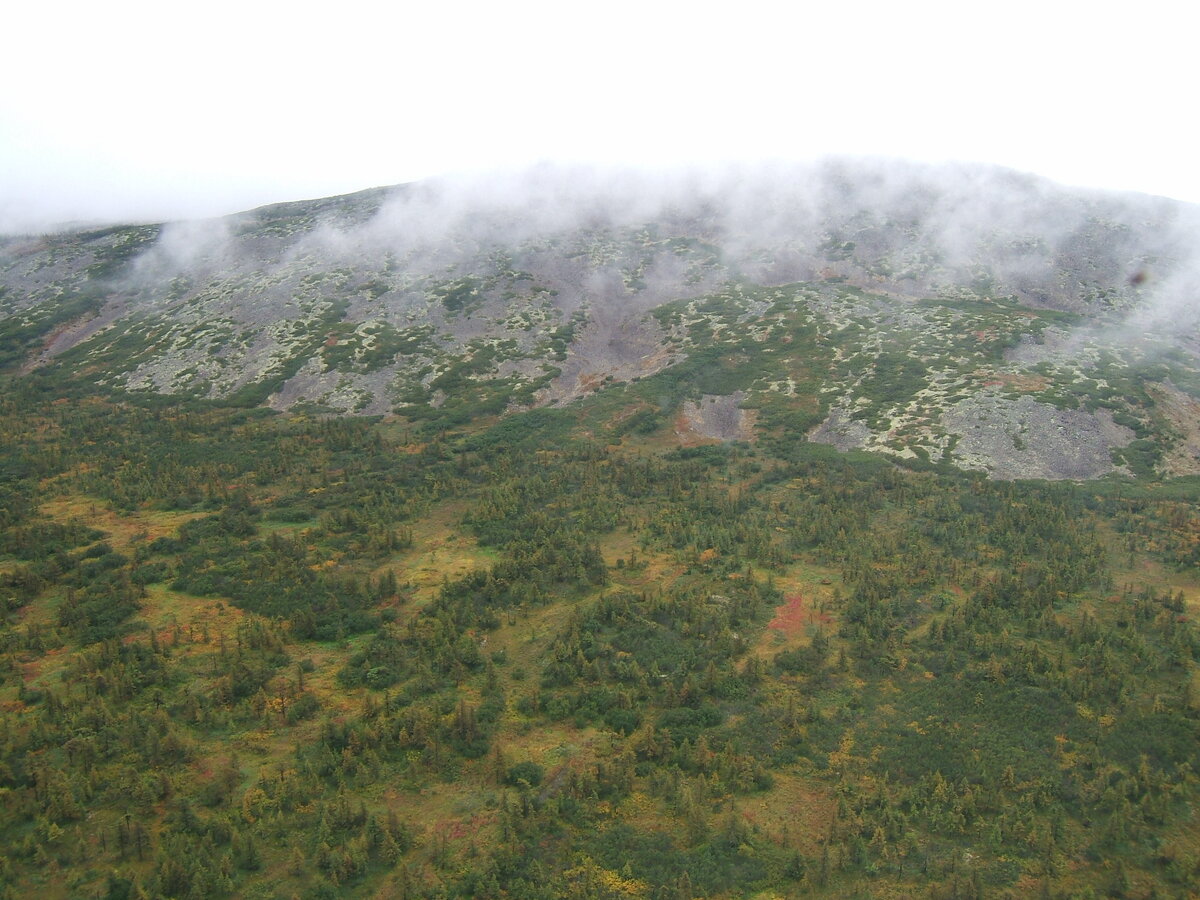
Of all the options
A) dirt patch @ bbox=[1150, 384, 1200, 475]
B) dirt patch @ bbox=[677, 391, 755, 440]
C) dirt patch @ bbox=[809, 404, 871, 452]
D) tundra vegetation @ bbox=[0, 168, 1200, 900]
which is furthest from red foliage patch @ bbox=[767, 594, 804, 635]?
dirt patch @ bbox=[1150, 384, 1200, 475]

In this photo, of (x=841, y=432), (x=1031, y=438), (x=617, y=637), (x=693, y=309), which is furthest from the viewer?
(x=693, y=309)

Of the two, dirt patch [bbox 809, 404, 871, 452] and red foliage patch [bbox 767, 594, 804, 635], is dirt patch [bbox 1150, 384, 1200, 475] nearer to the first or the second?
dirt patch [bbox 809, 404, 871, 452]

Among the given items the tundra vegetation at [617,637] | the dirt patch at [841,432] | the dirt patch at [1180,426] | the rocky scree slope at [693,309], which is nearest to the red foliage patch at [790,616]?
the tundra vegetation at [617,637]

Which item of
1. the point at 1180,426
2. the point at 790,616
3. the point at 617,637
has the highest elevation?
the point at 617,637

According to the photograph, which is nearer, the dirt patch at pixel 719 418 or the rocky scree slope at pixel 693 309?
the rocky scree slope at pixel 693 309

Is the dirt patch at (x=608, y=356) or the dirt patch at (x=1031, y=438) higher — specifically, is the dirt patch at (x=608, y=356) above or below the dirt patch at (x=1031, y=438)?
above

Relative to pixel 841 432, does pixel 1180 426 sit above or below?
below

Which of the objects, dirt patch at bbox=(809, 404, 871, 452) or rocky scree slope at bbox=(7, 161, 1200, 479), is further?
rocky scree slope at bbox=(7, 161, 1200, 479)

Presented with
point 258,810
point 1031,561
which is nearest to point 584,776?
point 258,810

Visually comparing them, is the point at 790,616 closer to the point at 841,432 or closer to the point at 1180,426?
the point at 841,432

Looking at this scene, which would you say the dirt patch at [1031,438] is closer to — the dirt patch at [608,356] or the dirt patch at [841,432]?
the dirt patch at [841,432]

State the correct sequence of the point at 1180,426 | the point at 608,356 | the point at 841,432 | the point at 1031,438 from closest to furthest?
1. the point at 1031,438
2. the point at 1180,426
3. the point at 841,432
4. the point at 608,356

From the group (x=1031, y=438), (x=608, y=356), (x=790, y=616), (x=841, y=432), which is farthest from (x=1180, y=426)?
(x=608, y=356)

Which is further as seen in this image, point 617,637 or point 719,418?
point 719,418
